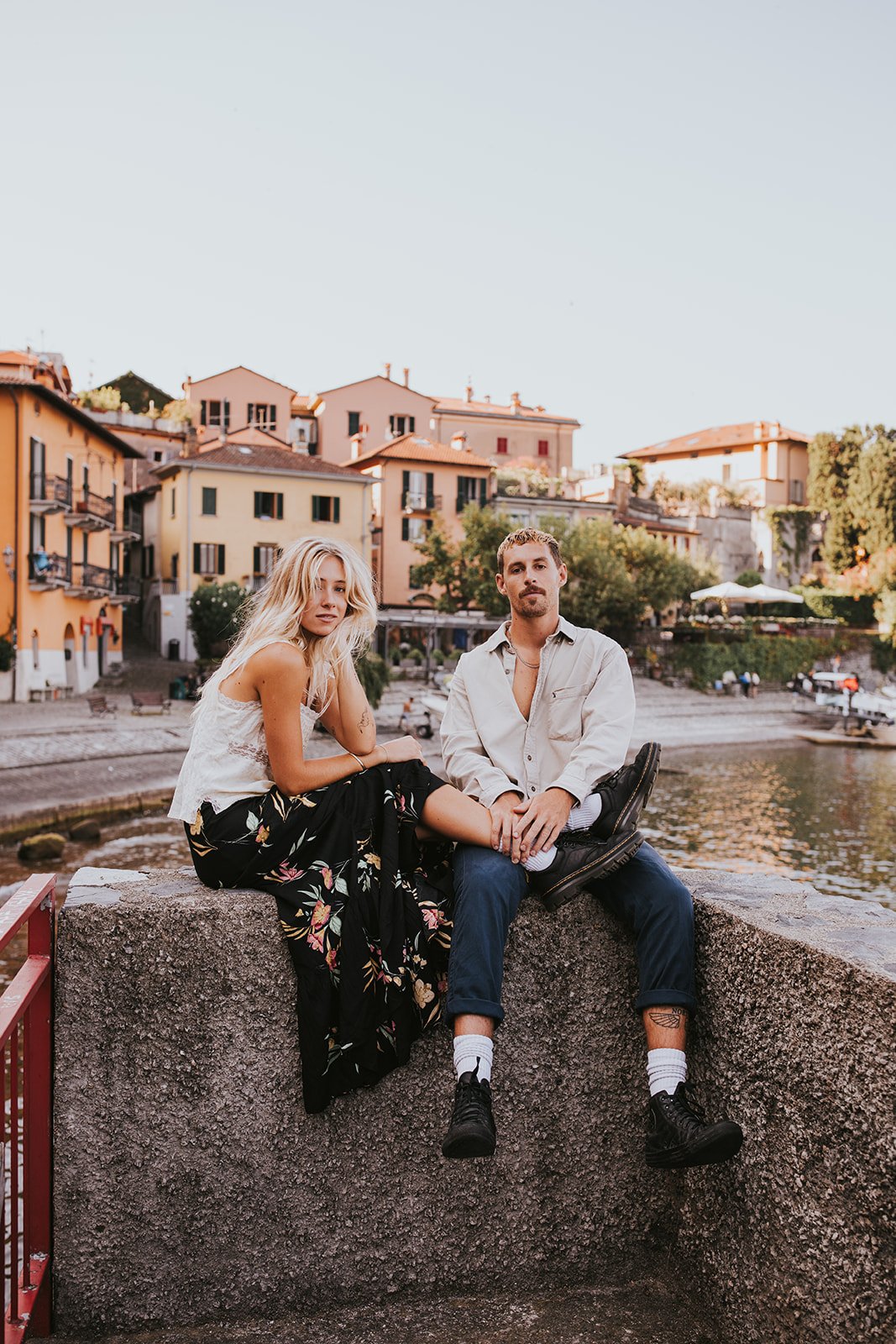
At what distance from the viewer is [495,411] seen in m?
68.4

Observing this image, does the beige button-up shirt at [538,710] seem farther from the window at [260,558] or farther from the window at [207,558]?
the window at [260,558]

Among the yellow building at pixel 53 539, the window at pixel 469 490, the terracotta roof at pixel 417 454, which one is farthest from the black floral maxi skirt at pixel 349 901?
the window at pixel 469 490

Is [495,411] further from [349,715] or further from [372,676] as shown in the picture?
[349,715]

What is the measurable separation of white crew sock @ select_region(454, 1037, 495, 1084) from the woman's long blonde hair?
112cm

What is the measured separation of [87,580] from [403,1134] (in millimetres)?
34082

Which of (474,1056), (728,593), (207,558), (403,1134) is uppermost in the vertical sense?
(207,558)

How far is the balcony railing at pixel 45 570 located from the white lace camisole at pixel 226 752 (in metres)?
29.1

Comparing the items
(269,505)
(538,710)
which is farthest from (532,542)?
(269,505)

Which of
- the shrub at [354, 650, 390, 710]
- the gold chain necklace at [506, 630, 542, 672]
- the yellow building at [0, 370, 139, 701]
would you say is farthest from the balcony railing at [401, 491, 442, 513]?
the gold chain necklace at [506, 630, 542, 672]

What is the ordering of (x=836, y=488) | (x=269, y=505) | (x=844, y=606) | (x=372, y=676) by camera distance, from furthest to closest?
(x=836, y=488), (x=844, y=606), (x=269, y=505), (x=372, y=676)

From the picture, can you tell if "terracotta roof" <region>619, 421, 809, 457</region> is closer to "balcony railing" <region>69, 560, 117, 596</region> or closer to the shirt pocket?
"balcony railing" <region>69, 560, 117, 596</region>

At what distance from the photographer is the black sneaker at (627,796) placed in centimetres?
321

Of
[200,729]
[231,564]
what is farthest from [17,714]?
[200,729]

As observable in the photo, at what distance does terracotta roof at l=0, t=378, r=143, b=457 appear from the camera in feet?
96.0
